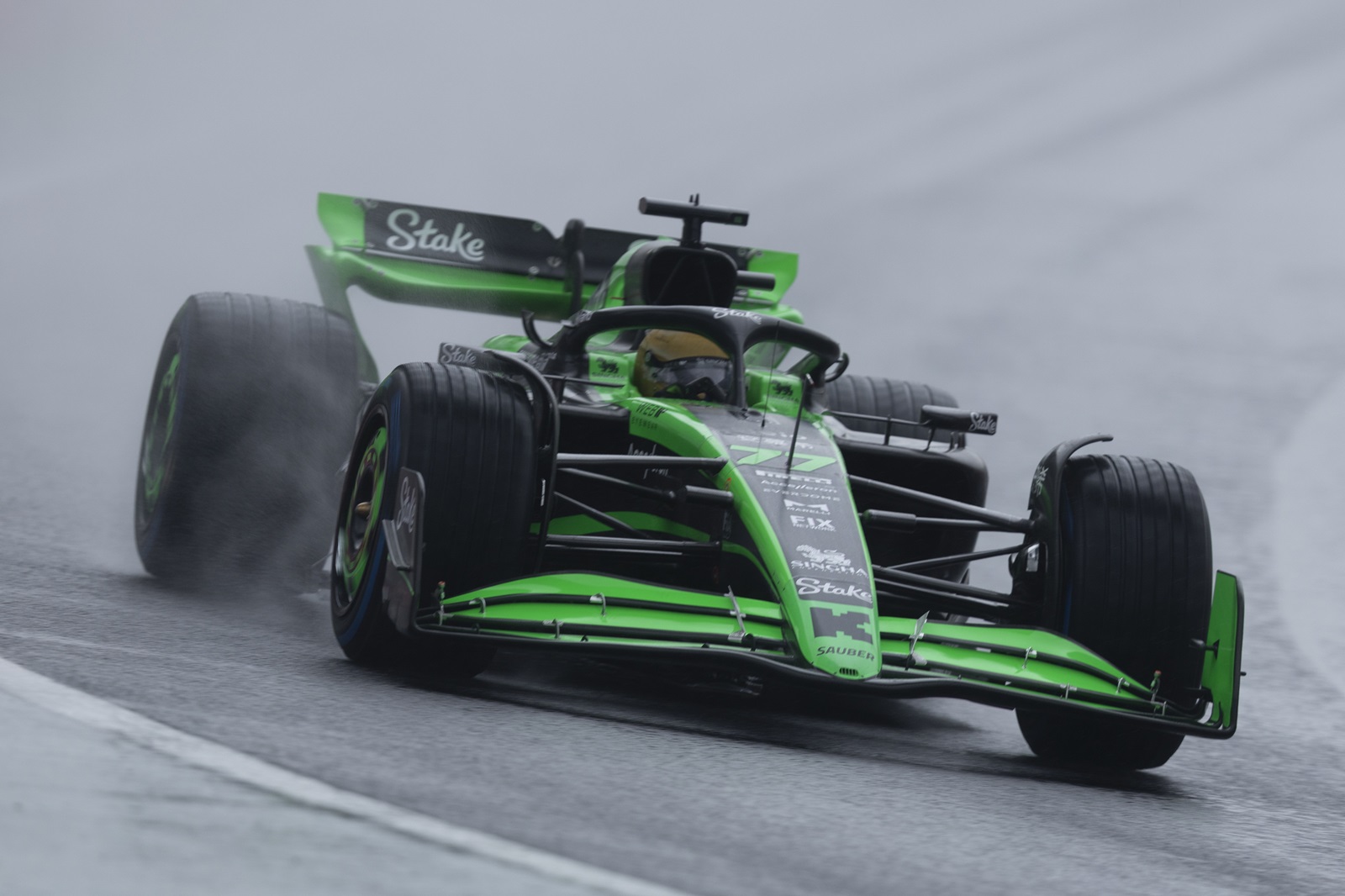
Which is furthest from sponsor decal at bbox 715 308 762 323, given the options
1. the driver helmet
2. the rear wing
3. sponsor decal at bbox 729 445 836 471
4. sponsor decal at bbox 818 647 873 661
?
the rear wing

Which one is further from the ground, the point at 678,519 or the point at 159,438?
the point at 159,438

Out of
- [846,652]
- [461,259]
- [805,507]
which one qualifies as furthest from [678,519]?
[461,259]

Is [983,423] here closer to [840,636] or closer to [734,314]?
[734,314]

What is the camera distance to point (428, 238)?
8.76 meters

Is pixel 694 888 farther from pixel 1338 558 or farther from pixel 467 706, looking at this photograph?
pixel 1338 558

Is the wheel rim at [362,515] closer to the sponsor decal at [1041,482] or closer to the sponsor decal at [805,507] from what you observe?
the sponsor decal at [805,507]

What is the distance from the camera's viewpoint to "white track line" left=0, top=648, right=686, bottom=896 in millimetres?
2744

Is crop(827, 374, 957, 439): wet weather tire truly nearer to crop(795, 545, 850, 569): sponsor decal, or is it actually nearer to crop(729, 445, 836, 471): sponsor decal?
crop(729, 445, 836, 471): sponsor decal

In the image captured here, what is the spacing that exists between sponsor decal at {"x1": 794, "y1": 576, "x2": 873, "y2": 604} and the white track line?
1843 mm

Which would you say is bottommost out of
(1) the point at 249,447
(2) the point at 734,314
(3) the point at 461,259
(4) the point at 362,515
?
(4) the point at 362,515

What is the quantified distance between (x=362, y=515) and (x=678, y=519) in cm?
97

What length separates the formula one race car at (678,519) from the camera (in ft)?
15.6

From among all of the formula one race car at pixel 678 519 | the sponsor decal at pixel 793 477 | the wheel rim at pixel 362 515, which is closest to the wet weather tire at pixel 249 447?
the formula one race car at pixel 678 519

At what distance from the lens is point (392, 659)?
504cm
